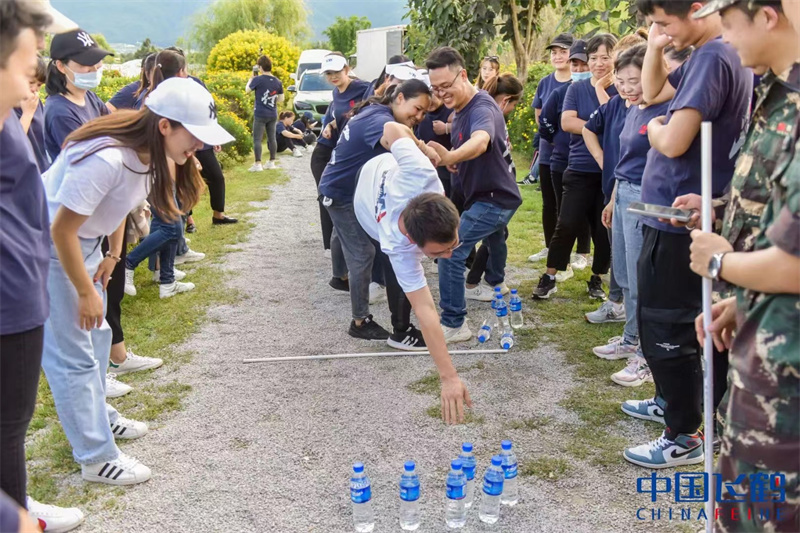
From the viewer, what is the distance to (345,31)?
59.2 metres

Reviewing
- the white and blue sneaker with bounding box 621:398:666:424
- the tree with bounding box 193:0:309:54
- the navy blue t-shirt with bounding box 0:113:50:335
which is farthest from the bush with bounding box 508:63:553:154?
the tree with bounding box 193:0:309:54

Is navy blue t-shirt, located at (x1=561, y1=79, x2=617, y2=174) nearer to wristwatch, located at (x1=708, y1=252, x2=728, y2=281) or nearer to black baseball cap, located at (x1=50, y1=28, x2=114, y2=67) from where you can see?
black baseball cap, located at (x1=50, y1=28, x2=114, y2=67)

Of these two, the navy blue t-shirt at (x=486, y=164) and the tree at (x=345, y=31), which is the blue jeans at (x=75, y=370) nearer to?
the navy blue t-shirt at (x=486, y=164)

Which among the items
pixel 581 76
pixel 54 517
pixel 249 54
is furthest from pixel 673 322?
pixel 249 54

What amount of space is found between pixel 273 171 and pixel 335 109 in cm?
723

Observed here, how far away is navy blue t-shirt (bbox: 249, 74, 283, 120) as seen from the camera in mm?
13961

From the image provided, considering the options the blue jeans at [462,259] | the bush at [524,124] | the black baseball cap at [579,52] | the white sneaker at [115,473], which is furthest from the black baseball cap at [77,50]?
the bush at [524,124]

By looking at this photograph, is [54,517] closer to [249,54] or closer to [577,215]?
[577,215]

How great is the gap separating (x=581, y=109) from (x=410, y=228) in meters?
3.05

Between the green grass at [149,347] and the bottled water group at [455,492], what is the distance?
128cm

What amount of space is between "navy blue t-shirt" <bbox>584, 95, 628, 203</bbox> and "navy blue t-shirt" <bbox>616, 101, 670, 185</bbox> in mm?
667

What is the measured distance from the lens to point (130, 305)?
640cm

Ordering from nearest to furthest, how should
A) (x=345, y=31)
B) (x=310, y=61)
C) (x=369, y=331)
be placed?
(x=369, y=331)
(x=310, y=61)
(x=345, y=31)

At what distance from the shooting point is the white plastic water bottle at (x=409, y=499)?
122 inches
